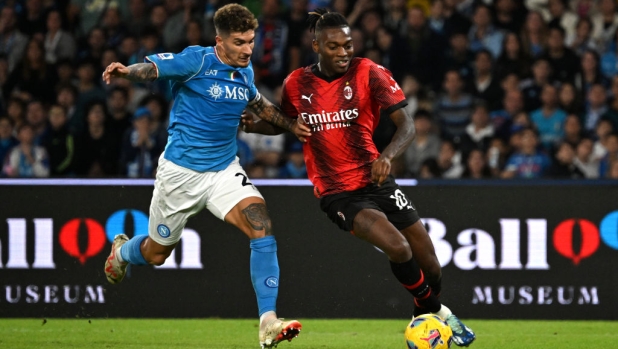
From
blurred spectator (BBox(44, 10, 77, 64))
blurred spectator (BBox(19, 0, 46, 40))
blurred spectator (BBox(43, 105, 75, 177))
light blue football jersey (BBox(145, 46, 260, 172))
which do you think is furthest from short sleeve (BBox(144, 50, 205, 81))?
blurred spectator (BBox(19, 0, 46, 40))

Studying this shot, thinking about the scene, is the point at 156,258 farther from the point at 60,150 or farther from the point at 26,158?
the point at 26,158

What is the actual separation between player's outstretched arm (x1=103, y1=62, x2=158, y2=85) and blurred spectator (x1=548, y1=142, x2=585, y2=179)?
5656 mm

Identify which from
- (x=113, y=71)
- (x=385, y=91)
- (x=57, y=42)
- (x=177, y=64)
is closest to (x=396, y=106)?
(x=385, y=91)

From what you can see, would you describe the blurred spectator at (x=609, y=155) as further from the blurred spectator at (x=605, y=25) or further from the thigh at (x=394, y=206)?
the thigh at (x=394, y=206)

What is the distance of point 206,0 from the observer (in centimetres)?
1349

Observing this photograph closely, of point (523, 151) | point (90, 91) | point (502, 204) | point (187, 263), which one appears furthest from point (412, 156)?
point (90, 91)

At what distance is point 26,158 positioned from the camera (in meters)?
11.7

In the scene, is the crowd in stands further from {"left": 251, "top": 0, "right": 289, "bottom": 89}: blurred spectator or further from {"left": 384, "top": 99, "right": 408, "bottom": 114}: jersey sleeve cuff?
{"left": 384, "top": 99, "right": 408, "bottom": 114}: jersey sleeve cuff

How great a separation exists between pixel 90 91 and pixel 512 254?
581cm

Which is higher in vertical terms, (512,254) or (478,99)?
(478,99)

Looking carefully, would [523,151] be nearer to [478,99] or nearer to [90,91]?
[478,99]

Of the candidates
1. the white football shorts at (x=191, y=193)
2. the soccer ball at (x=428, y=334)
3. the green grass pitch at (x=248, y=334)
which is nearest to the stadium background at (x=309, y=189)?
the green grass pitch at (x=248, y=334)

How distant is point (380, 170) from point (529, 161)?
4.91 meters

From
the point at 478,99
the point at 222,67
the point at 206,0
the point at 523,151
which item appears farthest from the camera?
the point at 206,0
